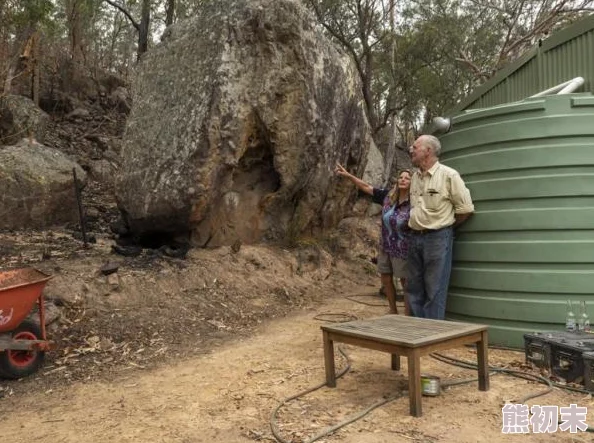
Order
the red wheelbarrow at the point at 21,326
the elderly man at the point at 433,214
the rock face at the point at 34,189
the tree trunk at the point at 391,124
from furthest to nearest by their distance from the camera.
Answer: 1. the tree trunk at the point at 391,124
2. the rock face at the point at 34,189
3. the elderly man at the point at 433,214
4. the red wheelbarrow at the point at 21,326

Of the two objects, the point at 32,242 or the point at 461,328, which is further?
the point at 32,242

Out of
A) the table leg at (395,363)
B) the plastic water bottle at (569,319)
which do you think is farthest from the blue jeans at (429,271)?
the plastic water bottle at (569,319)

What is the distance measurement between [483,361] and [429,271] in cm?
128

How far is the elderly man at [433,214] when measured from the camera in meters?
5.02

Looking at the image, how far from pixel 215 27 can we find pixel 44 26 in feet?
19.2

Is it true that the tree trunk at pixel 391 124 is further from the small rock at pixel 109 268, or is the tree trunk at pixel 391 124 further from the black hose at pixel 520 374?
the black hose at pixel 520 374

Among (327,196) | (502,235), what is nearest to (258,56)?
(327,196)

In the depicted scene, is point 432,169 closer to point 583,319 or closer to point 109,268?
point 583,319

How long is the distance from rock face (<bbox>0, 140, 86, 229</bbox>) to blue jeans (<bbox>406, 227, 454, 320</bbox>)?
594 cm

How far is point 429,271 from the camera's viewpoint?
5.14 meters

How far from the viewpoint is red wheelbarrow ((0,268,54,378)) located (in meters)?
4.33

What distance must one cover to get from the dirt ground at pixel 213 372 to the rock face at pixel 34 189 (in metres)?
1.49

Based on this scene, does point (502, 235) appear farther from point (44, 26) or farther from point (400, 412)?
point (44, 26)

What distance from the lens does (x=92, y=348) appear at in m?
5.27
